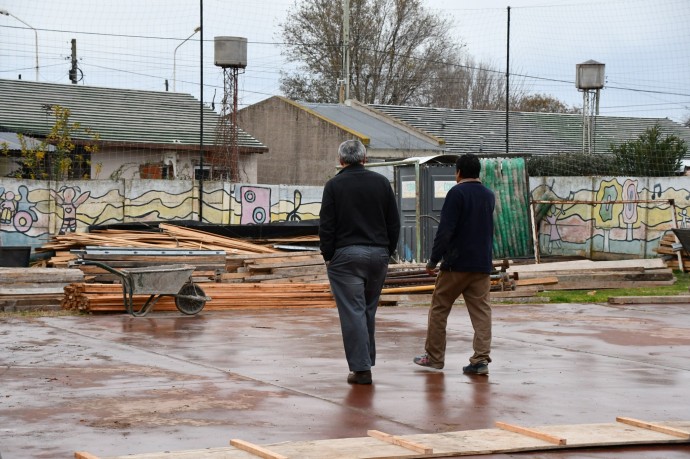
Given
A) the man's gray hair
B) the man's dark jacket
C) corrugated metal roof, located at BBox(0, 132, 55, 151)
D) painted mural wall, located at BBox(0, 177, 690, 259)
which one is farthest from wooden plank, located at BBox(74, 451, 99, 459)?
corrugated metal roof, located at BBox(0, 132, 55, 151)

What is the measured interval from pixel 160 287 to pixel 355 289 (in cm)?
578

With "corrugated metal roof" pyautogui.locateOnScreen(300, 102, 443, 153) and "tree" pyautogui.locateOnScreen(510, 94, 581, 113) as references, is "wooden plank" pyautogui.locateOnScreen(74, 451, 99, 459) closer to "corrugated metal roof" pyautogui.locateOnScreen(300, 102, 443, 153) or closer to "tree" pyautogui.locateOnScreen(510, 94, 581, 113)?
"corrugated metal roof" pyautogui.locateOnScreen(300, 102, 443, 153)

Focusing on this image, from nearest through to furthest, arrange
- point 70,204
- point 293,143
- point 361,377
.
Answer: point 361,377, point 70,204, point 293,143

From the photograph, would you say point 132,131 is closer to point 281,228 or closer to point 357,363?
point 281,228

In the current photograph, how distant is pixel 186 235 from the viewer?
2003cm

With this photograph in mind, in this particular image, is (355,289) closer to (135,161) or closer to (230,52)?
(230,52)

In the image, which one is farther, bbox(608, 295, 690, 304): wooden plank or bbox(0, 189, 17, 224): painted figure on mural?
bbox(0, 189, 17, 224): painted figure on mural

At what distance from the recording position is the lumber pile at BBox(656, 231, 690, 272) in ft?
75.2

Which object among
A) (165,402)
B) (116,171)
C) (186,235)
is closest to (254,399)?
(165,402)

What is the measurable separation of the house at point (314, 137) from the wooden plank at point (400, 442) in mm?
27578

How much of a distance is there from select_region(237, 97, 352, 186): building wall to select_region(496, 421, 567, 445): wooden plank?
28.8 meters

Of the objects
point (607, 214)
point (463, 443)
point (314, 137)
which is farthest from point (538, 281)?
point (314, 137)

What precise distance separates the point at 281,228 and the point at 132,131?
11368mm

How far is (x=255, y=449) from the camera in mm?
5719
